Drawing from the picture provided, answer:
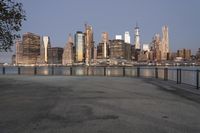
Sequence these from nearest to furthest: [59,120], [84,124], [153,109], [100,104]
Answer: [84,124] → [59,120] → [153,109] → [100,104]

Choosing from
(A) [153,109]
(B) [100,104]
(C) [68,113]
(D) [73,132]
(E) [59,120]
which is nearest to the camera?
(D) [73,132]

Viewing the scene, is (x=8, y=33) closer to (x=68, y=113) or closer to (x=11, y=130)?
(x=68, y=113)

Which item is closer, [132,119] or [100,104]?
[132,119]

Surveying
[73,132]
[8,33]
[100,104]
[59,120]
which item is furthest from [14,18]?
[73,132]

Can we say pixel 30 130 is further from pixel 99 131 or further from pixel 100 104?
pixel 100 104

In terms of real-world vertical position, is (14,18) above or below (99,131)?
above

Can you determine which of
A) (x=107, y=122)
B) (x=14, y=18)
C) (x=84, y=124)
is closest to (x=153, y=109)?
(x=107, y=122)

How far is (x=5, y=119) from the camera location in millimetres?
6895

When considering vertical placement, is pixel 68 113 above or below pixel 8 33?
below

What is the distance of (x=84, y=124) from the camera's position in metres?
6.32

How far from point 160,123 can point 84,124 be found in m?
1.94

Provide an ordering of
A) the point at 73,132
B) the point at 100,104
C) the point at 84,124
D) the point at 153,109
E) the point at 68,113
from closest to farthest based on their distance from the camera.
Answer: the point at 73,132, the point at 84,124, the point at 68,113, the point at 153,109, the point at 100,104

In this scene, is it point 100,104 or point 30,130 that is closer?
point 30,130

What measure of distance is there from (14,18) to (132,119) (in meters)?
14.0
